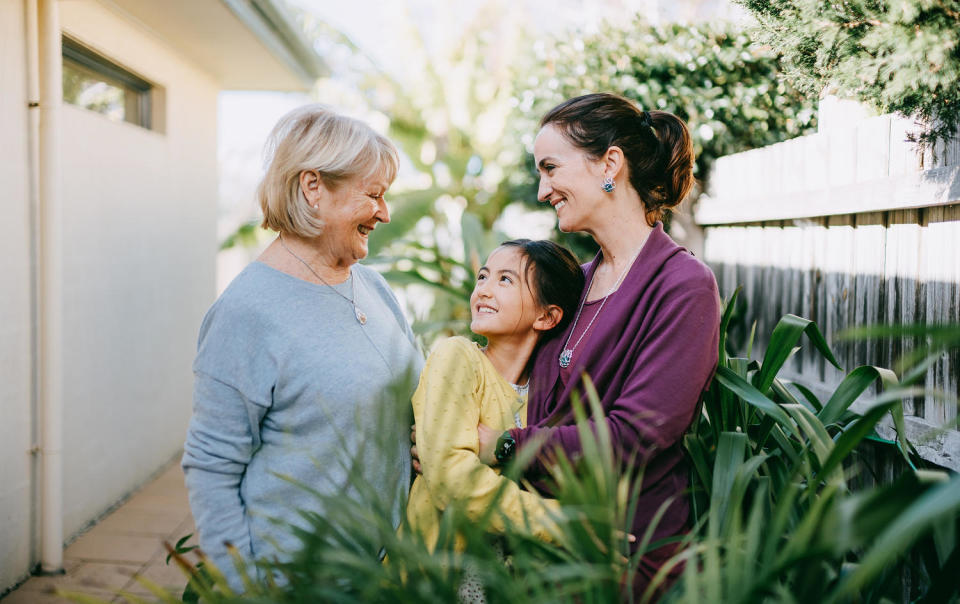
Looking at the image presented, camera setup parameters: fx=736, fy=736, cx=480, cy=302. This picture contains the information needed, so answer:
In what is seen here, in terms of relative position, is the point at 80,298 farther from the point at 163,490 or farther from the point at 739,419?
the point at 739,419

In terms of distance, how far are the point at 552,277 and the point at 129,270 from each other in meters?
3.54

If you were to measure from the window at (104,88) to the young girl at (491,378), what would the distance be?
3.34m

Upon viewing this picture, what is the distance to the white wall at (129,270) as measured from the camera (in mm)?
4039

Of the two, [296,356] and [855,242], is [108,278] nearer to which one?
[296,356]

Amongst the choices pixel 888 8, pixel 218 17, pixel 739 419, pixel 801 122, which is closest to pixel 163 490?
pixel 218 17

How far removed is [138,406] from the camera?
4.86 m

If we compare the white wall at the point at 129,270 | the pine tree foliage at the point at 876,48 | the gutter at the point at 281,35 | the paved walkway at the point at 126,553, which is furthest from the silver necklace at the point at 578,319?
the gutter at the point at 281,35

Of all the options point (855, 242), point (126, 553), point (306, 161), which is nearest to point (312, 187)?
point (306, 161)

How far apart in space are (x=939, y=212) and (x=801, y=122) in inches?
51.4

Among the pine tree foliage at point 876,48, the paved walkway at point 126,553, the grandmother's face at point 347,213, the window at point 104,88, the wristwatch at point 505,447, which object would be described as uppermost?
the window at point 104,88

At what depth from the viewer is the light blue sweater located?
183 centimetres

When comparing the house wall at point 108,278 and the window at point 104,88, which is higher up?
the window at point 104,88

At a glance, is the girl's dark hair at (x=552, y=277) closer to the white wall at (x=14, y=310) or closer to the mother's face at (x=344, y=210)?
the mother's face at (x=344, y=210)

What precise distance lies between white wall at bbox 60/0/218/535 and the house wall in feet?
0.04
